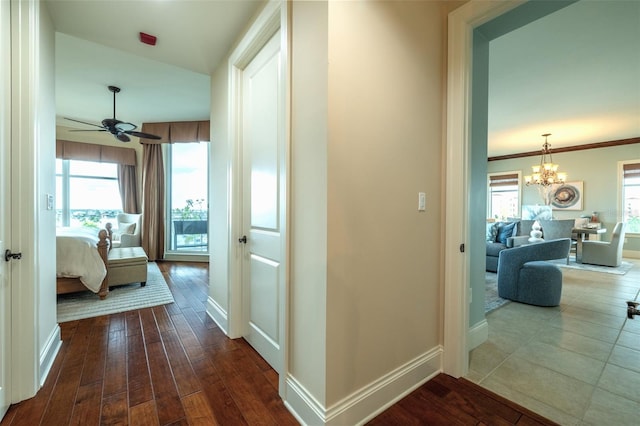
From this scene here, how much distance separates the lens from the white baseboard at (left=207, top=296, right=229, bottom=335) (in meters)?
2.37

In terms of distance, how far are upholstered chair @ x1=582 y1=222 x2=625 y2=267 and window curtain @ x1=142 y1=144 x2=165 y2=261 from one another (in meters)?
8.75

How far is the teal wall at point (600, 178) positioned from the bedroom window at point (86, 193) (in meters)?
11.2

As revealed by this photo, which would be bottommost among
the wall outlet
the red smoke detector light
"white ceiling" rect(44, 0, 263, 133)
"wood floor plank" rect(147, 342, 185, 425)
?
"wood floor plank" rect(147, 342, 185, 425)

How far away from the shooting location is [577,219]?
6617 mm

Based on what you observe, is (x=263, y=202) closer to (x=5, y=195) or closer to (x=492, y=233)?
(x=5, y=195)

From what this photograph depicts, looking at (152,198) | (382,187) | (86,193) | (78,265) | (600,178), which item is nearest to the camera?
(382,187)

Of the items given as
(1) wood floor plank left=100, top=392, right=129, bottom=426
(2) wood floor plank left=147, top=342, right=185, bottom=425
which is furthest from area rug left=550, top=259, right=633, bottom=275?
(1) wood floor plank left=100, top=392, right=129, bottom=426

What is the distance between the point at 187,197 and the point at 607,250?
855 cm

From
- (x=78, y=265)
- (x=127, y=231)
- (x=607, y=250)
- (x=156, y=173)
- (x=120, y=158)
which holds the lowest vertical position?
(x=607, y=250)

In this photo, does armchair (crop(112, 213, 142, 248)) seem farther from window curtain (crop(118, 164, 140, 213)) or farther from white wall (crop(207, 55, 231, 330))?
white wall (crop(207, 55, 231, 330))

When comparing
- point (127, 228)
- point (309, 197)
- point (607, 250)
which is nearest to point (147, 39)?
point (309, 197)

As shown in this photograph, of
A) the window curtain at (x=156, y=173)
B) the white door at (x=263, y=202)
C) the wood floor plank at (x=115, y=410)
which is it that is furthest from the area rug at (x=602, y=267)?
the window curtain at (x=156, y=173)

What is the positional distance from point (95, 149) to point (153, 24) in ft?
16.3

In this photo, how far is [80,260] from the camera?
3006 millimetres
